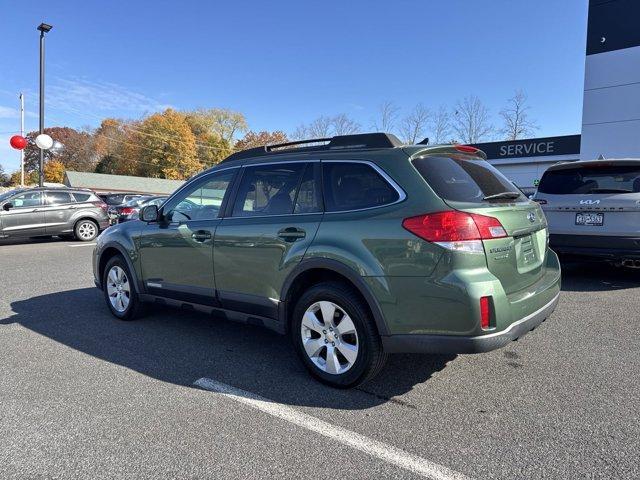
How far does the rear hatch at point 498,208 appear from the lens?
10.3 feet

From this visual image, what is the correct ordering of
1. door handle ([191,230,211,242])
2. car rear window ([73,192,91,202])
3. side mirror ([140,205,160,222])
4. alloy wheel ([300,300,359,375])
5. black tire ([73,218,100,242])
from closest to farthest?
alloy wheel ([300,300,359,375]), door handle ([191,230,211,242]), side mirror ([140,205,160,222]), black tire ([73,218,100,242]), car rear window ([73,192,91,202])

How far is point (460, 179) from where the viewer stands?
3406mm

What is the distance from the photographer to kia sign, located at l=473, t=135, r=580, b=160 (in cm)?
3041

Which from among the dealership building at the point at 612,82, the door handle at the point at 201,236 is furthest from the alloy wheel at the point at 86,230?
the dealership building at the point at 612,82

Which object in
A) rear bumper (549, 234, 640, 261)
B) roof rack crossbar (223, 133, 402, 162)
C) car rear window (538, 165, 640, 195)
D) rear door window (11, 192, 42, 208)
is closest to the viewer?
roof rack crossbar (223, 133, 402, 162)

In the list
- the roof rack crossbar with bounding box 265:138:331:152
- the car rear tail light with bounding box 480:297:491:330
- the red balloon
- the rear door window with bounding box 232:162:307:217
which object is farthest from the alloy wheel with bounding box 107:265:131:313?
the red balloon

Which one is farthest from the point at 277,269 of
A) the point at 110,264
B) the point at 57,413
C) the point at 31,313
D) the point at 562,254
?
the point at 562,254

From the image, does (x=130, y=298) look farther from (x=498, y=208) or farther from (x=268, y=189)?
(x=498, y=208)

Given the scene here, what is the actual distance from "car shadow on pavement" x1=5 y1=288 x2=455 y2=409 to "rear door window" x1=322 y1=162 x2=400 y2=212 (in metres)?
1.39

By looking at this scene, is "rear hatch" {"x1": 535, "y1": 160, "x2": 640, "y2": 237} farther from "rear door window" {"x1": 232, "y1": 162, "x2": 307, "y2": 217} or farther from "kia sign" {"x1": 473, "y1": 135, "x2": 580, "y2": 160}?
"kia sign" {"x1": 473, "y1": 135, "x2": 580, "y2": 160}

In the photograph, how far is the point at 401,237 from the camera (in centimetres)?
312

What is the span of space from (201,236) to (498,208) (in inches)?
105

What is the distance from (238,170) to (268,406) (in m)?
2.17

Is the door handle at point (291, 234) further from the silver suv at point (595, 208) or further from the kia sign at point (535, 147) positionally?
the kia sign at point (535, 147)
